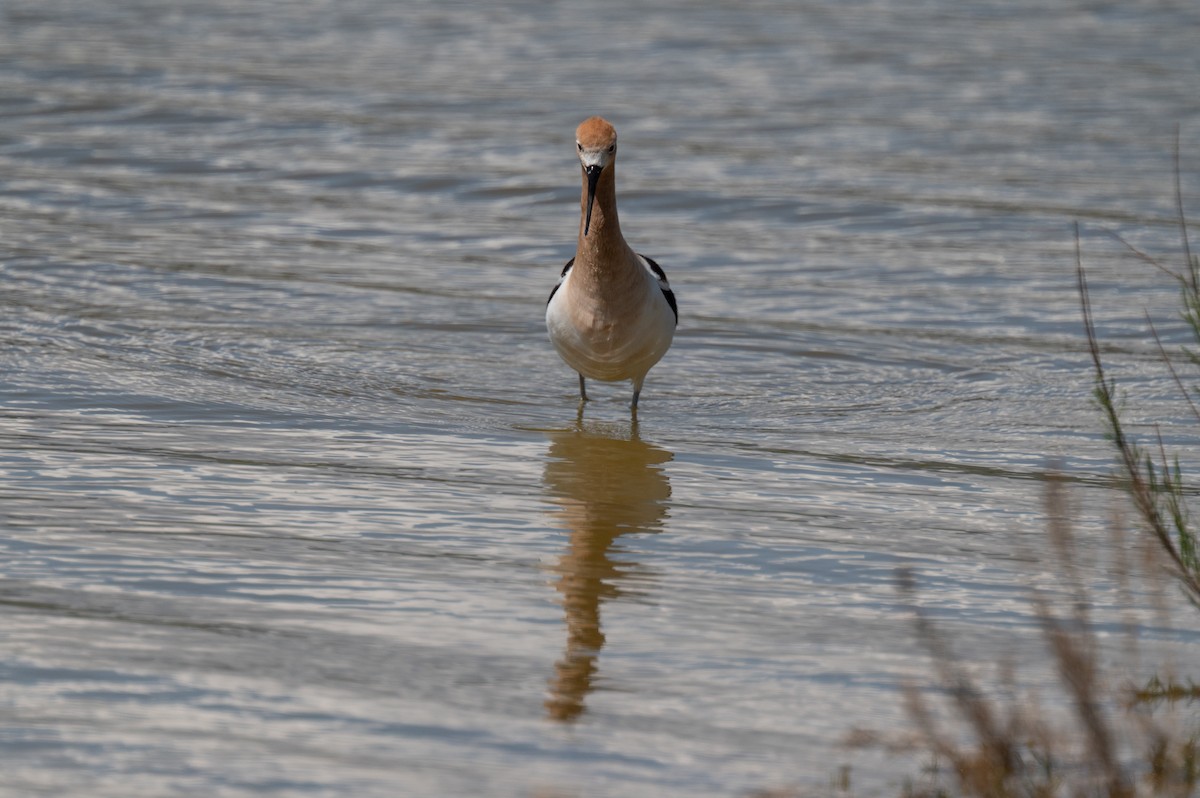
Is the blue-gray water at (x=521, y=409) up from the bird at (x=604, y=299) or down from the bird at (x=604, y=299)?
down

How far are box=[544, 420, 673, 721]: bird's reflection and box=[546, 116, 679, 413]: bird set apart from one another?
0.38m

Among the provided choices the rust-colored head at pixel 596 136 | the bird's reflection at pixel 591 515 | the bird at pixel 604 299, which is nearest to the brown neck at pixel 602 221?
the bird at pixel 604 299

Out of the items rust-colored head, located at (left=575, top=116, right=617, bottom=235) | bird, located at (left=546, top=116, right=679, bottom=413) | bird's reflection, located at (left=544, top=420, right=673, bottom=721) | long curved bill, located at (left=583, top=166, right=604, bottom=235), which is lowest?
bird's reflection, located at (left=544, top=420, right=673, bottom=721)

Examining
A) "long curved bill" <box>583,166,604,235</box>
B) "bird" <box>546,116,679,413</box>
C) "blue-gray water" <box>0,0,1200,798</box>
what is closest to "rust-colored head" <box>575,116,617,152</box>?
"bird" <box>546,116,679,413</box>

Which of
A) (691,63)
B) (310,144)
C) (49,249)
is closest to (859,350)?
(49,249)

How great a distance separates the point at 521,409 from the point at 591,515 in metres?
1.98

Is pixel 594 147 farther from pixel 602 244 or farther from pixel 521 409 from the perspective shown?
pixel 521 409

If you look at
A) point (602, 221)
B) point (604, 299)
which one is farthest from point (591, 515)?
point (602, 221)

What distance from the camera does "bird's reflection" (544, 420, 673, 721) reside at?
4734 millimetres

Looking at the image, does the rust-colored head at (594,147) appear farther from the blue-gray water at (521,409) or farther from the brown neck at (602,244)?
the blue-gray water at (521,409)

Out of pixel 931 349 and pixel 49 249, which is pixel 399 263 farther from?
pixel 931 349

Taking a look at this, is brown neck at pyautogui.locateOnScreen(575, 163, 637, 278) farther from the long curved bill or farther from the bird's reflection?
the bird's reflection

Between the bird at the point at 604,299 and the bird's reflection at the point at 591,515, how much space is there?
A: 1.23ft

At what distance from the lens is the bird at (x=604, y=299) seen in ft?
25.6
